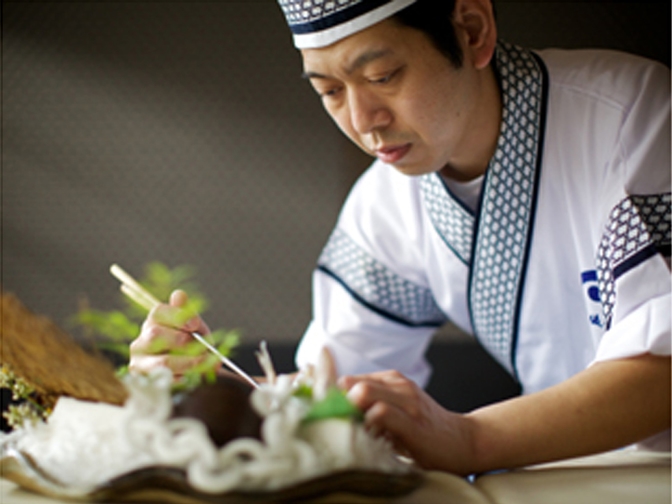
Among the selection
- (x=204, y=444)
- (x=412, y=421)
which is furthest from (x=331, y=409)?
(x=412, y=421)

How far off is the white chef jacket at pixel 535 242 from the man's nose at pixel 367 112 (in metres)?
0.22

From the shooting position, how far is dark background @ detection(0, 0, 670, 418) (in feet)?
5.06

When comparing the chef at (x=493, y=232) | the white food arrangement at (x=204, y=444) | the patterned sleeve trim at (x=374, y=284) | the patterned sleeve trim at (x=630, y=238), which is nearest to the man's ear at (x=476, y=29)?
the chef at (x=493, y=232)

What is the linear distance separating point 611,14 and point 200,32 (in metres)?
0.86

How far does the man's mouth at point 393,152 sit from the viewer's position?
3.31 ft

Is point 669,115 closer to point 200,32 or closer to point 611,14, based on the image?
point 611,14

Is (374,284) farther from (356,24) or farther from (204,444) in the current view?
(204,444)

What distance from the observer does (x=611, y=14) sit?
61.9 inches

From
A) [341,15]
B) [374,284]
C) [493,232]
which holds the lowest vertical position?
Answer: [374,284]

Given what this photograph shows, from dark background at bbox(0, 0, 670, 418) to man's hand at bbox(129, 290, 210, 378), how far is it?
815mm

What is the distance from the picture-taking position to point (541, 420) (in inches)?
29.2

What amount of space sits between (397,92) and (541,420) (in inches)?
17.3

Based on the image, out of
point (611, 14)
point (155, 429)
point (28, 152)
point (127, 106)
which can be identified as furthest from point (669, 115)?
point (28, 152)

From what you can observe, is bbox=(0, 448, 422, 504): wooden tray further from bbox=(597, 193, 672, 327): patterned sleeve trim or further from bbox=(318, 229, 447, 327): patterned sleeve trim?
bbox=(318, 229, 447, 327): patterned sleeve trim
